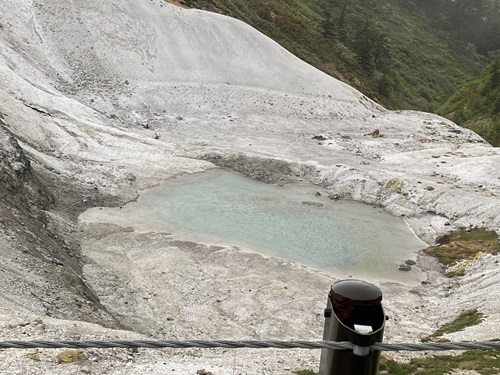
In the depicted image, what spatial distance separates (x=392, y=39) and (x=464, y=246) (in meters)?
97.7

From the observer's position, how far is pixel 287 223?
29219mm

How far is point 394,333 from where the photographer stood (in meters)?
18.9

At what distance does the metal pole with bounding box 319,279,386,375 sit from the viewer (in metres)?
3.19

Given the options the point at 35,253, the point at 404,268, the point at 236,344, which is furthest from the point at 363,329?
the point at 404,268

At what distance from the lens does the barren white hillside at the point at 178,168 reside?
16453 millimetres

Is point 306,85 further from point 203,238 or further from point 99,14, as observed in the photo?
point 203,238

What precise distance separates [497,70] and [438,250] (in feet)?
156

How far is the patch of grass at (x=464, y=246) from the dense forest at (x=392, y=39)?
1350 inches

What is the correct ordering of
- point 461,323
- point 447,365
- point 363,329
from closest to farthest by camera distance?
point 363,329 → point 447,365 → point 461,323

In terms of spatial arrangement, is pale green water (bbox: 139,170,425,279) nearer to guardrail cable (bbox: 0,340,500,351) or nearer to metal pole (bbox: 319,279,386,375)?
guardrail cable (bbox: 0,340,500,351)

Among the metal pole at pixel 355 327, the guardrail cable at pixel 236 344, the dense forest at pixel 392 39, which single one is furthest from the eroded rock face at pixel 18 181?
the dense forest at pixel 392 39

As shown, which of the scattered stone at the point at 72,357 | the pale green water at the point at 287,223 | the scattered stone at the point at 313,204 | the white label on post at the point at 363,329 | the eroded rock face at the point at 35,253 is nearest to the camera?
the white label on post at the point at 363,329

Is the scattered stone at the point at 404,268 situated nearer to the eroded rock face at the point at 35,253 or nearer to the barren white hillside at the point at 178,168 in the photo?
the barren white hillside at the point at 178,168

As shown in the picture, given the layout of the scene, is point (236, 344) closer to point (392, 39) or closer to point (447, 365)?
point (447, 365)
